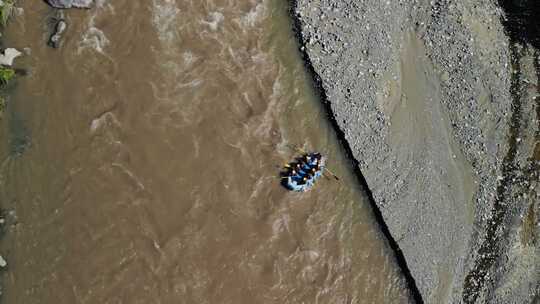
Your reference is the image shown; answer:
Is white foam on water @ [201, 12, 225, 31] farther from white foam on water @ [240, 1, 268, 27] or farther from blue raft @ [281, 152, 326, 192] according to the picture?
blue raft @ [281, 152, 326, 192]

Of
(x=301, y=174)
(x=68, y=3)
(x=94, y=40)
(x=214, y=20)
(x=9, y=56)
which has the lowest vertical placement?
(x=301, y=174)

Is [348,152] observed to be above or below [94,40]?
below

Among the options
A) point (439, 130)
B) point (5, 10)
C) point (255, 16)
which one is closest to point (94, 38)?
point (5, 10)

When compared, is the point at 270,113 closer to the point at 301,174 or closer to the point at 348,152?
the point at 301,174

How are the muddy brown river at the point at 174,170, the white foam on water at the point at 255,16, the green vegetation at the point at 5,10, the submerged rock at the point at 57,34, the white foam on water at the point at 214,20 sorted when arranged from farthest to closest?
the white foam on water at the point at 255,16
the white foam on water at the point at 214,20
the submerged rock at the point at 57,34
the green vegetation at the point at 5,10
the muddy brown river at the point at 174,170

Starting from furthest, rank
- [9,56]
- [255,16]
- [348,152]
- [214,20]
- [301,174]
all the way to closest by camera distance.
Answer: [255,16]
[214,20]
[348,152]
[301,174]
[9,56]

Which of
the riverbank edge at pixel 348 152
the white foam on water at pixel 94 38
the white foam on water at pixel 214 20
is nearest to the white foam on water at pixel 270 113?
the riverbank edge at pixel 348 152

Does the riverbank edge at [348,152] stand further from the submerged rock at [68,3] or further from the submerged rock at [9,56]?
the submerged rock at [9,56]
